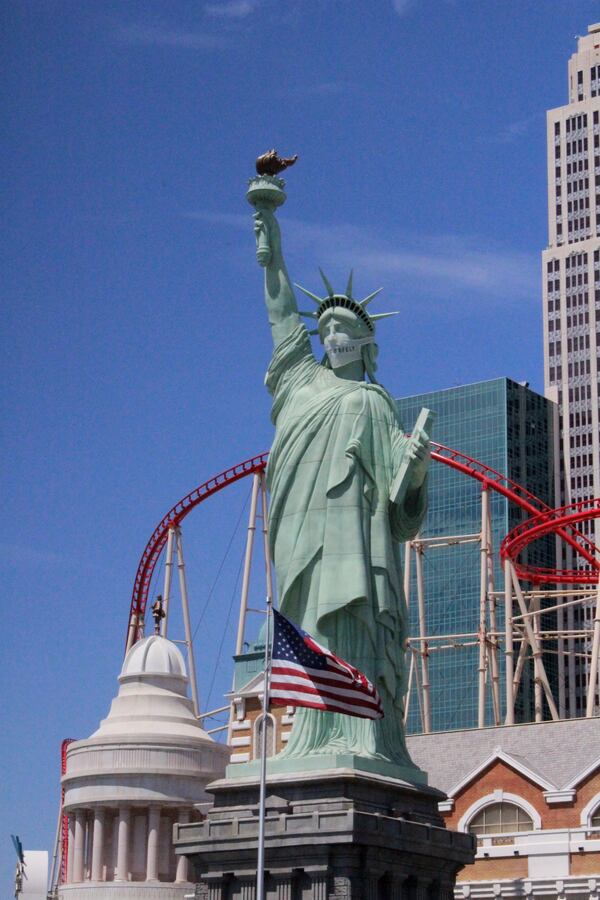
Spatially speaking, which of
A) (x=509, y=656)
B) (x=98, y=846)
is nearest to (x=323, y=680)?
(x=98, y=846)

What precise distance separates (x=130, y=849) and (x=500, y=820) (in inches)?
417

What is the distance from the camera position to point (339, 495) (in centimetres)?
3203

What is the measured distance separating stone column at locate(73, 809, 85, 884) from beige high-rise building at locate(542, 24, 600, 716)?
5719 cm

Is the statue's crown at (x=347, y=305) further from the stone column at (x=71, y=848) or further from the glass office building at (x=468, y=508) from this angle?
the glass office building at (x=468, y=508)

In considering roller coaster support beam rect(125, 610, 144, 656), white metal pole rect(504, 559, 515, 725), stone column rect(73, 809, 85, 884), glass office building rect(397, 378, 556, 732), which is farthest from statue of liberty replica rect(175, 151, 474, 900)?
glass office building rect(397, 378, 556, 732)

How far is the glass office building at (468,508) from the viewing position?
92625mm

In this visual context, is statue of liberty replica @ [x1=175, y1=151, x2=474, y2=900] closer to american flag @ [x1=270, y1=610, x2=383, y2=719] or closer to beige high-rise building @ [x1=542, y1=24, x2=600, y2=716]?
american flag @ [x1=270, y1=610, x2=383, y2=719]

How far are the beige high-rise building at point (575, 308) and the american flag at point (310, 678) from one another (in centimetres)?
6960

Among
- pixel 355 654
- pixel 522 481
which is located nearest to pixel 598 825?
pixel 355 654

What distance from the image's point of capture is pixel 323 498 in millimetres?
32219

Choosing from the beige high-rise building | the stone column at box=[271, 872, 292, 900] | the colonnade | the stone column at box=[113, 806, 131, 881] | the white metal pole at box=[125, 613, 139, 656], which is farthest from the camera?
the beige high-rise building

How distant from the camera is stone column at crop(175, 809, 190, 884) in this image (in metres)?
41.2

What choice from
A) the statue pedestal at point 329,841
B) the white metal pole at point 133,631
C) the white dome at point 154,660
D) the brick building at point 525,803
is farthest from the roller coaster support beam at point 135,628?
the statue pedestal at point 329,841

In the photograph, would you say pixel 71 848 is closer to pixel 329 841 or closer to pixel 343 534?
pixel 343 534
